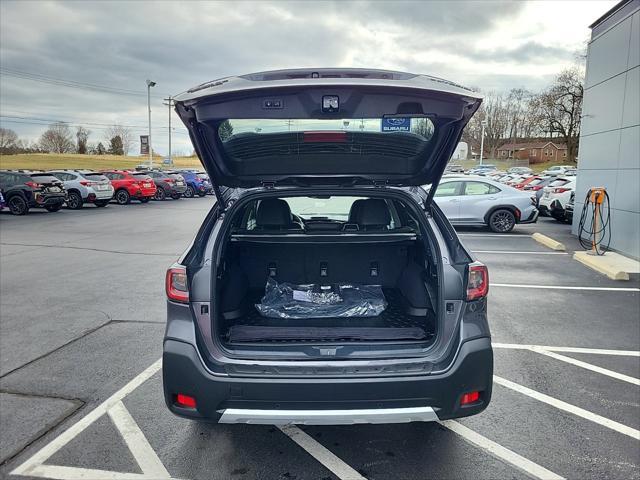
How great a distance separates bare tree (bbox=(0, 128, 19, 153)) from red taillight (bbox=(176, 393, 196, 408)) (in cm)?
8444

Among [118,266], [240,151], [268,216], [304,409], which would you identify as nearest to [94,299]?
[118,266]

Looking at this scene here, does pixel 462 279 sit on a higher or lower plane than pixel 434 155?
lower

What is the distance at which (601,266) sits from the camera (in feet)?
26.7

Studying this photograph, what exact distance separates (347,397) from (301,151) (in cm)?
147

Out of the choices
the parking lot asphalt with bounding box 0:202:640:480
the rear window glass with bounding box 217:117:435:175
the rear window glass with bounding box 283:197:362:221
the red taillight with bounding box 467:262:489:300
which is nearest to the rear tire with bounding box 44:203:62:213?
the parking lot asphalt with bounding box 0:202:640:480

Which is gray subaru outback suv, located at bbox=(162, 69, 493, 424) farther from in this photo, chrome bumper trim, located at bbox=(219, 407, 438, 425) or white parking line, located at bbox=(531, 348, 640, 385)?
white parking line, located at bbox=(531, 348, 640, 385)

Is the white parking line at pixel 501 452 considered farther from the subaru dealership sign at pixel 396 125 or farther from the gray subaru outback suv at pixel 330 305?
the subaru dealership sign at pixel 396 125

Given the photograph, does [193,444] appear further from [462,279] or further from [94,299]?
[94,299]

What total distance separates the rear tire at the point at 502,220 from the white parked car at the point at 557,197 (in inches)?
156

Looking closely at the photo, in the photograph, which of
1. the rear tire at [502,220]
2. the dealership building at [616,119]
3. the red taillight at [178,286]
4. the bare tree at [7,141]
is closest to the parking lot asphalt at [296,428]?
the red taillight at [178,286]

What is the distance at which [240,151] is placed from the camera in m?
2.90

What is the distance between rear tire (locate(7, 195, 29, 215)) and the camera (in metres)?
17.4

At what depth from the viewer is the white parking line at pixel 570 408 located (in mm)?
3113

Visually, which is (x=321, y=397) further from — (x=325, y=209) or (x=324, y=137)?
(x=325, y=209)
